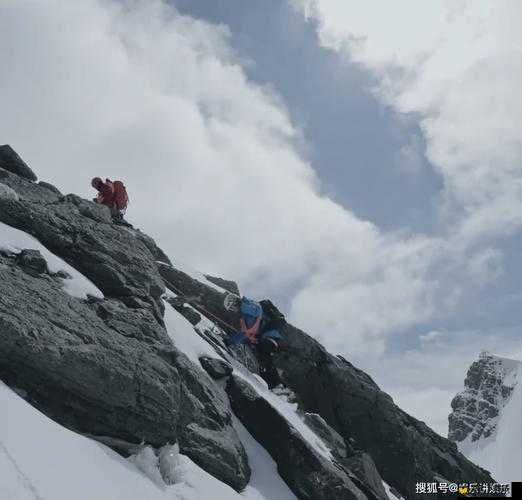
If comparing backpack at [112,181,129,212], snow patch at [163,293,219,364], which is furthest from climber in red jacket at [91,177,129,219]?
snow patch at [163,293,219,364]

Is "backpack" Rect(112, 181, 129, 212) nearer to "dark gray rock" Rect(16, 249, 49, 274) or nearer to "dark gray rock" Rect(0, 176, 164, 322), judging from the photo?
"dark gray rock" Rect(0, 176, 164, 322)

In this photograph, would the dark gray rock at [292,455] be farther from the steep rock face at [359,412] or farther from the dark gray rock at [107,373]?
the steep rock face at [359,412]

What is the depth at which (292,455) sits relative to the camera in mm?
14695

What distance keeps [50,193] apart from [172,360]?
10.4 m

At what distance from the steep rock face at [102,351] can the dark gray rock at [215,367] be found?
3.06 ft

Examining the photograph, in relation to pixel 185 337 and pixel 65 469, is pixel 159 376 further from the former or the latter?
pixel 185 337

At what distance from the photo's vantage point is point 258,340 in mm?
20391

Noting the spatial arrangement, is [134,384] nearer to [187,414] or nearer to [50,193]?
[187,414]

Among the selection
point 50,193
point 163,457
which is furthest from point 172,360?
point 50,193

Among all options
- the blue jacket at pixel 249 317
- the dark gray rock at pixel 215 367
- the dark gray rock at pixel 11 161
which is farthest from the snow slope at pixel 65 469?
the dark gray rock at pixel 11 161

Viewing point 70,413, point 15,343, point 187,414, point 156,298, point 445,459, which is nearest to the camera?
point 15,343

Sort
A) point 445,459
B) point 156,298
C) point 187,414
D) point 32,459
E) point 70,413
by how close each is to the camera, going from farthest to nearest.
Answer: point 445,459 < point 156,298 < point 187,414 < point 70,413 < point 32,459

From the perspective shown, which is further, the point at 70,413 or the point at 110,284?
the point at 110,284

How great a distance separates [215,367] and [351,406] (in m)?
8.83
